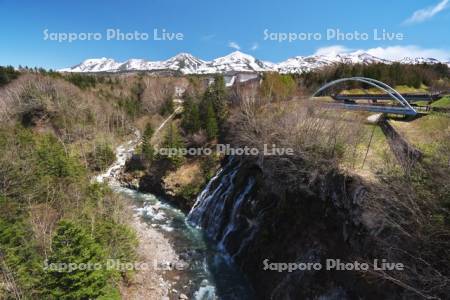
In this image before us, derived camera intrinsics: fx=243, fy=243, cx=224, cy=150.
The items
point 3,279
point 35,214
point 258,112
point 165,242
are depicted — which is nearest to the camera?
point 3,279

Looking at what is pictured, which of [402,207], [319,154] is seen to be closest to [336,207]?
[319,154]

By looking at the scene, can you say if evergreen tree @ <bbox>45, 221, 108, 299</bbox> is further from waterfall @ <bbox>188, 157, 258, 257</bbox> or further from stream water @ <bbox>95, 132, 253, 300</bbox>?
waterfall @ <bbox>188, 157, 258, 257</bbox>

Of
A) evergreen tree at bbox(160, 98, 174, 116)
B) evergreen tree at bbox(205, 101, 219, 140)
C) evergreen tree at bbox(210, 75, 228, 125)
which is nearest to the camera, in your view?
evergreen tree at bbox(205, 101, 219, 140)

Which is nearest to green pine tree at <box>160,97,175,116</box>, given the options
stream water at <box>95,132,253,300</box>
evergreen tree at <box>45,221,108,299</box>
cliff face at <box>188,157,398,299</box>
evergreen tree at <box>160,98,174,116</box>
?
evergreen tree at <box>160,98,174,116</box>

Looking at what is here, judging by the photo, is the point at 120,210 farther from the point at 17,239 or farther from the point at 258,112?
the point at 258,112

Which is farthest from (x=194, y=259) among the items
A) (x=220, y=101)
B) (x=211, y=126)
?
(x=220, y=101)

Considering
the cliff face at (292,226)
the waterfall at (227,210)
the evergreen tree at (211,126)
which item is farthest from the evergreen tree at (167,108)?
the cliff face at (292,226)
